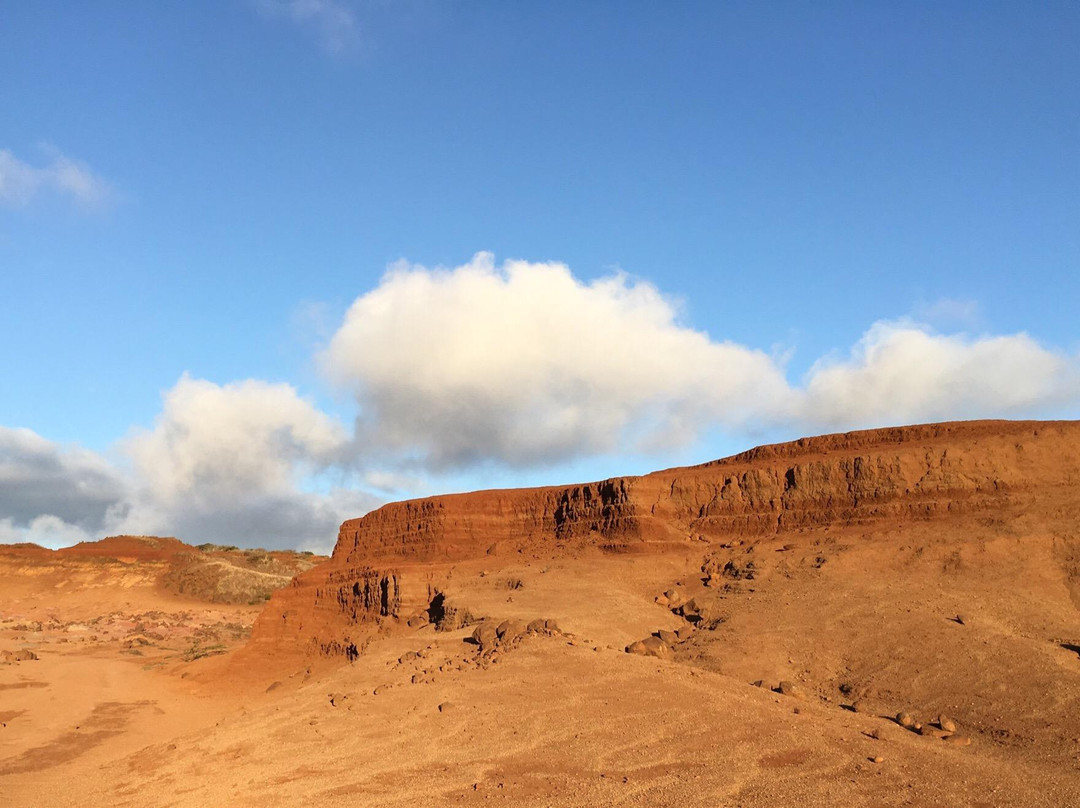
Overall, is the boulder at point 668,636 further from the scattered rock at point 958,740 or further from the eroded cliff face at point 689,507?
the scattered rock at point 958,740

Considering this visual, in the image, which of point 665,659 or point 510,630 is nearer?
point 665,659

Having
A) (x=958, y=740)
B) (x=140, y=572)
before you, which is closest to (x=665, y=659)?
(x=958, y=740)

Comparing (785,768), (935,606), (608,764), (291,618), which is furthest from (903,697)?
(291,618)

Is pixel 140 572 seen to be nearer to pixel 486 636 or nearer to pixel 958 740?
pixel 486 636

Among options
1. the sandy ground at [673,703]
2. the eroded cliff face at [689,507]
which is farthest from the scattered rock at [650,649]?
the eroded cliff face at [689,507]

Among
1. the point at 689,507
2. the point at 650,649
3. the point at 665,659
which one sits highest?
the point at 689,507

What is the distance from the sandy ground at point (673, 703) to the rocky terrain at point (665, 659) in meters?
0.06

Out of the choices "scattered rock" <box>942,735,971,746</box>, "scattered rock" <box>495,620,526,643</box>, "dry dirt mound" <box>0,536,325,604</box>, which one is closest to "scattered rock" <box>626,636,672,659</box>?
"scattered rock" <box>495,620,526,643</box>

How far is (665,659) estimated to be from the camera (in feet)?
48.9

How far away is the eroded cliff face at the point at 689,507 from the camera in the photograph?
19.0 metres

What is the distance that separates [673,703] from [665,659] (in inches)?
144

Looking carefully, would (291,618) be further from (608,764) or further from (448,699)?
(608,764)

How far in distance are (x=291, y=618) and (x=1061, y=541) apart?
23571 millimetres

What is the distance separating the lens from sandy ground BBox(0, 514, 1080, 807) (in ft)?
→ 29.7
